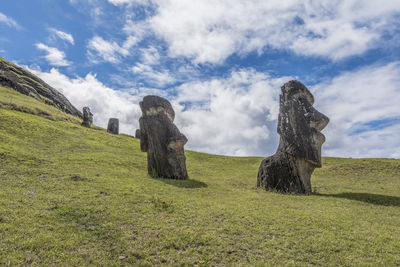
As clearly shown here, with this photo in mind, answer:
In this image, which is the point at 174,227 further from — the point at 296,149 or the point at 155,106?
the point at 155,106

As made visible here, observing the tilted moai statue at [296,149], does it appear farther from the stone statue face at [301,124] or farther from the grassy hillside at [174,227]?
the grassy hillside at [174,227]

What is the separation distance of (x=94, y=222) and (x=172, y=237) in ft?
9.25

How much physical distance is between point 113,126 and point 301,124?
2111 inches

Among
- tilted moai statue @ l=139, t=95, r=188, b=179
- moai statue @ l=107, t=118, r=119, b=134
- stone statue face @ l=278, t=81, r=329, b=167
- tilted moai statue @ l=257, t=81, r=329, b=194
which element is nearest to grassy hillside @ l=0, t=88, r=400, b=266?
tilted moai statue @ l=257, t=81, r=329, b=194

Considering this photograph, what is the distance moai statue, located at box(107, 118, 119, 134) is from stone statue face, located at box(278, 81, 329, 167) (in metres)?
51.4

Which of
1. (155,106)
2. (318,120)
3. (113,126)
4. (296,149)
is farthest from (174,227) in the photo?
(113,126)

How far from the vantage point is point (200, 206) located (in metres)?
10.2

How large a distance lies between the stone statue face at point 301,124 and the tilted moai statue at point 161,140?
25.3 feet

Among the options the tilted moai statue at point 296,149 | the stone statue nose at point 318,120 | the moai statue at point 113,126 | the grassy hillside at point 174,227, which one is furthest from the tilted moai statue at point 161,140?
the moai statue at point 113,126

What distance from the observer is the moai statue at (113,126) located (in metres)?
59.8

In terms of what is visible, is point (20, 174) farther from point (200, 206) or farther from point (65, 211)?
point (200, 206)

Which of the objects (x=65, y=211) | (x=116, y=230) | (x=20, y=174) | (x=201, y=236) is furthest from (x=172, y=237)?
(x=20, y=174)

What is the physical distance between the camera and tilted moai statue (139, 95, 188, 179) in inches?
709

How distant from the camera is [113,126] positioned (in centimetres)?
6031
